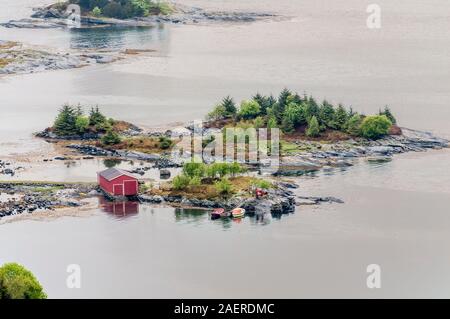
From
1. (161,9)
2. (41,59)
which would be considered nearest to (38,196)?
(41,59)

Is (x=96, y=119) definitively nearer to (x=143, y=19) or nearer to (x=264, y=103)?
(x=264, y=103)

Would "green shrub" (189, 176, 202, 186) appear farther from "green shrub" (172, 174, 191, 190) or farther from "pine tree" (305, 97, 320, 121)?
"pine tree" (305, 97, 320, 121)

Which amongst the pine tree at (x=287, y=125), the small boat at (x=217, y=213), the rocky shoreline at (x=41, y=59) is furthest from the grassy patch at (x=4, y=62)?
the small boat at (x=217, y=213)

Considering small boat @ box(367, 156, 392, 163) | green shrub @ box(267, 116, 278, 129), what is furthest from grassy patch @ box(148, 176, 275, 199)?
green shrub @ box(267, 116, 278, 129)

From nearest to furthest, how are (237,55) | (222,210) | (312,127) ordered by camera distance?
(222,210)
(312,127)
(237,55)

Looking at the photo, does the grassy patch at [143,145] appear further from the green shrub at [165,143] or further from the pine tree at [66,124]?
the pine tree at [66,124]
